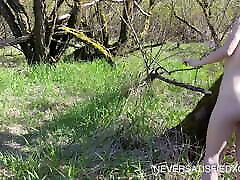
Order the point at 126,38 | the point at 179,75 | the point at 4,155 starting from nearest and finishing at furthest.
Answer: the point at 4,155 < the point at 179,75 < the point at 126,38

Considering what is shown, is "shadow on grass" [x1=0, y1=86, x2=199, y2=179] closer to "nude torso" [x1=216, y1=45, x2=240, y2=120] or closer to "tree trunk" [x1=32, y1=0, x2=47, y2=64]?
"nude torso" [x1=216, y1=45, x2=240, y2=120]

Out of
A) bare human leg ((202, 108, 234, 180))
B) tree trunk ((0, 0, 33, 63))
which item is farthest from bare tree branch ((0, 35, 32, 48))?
bare human leg ((202, 108, 234, 180))

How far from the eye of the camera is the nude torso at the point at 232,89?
2148mm

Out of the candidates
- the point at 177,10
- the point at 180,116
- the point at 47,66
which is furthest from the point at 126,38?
the point at 180,116

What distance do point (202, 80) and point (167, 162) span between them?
2697 millimetres

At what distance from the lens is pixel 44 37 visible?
7.23 meters

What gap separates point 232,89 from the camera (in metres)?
2.16

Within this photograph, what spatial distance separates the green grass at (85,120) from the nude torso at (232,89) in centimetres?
92

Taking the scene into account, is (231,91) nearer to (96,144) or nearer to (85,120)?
(96,144)

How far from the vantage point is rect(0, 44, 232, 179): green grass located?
125 inches

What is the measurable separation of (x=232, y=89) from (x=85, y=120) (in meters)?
2.18

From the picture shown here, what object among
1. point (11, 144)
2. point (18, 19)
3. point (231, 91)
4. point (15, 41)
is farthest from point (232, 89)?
point (18, 19)

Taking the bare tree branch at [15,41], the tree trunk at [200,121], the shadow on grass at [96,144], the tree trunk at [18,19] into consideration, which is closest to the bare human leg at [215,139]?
the shadow on grass at [96,144]

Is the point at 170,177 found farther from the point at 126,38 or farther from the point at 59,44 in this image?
the point at 126,38
